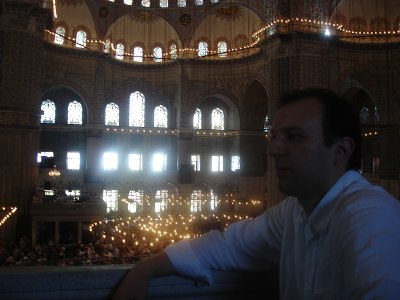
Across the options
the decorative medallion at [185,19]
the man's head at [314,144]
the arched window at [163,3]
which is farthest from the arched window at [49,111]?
the man's head at [314,144]

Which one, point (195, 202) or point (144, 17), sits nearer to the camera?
point (195, 202)

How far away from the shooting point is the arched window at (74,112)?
89.5 feet

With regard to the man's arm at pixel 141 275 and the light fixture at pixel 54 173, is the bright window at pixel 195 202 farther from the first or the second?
the man's arm at pixel 141 275

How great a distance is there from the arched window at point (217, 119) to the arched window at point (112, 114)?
20.4 feet

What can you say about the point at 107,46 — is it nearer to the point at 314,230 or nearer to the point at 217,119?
the point at 217,119

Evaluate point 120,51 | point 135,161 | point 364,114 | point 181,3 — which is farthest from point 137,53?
point 364,114

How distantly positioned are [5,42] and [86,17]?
11200 millimetres

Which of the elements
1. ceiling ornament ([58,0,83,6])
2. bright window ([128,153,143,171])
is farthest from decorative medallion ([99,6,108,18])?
bright window ([128,153,143,171])

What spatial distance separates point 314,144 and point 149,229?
15.0 meters

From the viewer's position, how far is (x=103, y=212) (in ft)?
64.4

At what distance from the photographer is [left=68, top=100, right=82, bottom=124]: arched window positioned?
27266 mm

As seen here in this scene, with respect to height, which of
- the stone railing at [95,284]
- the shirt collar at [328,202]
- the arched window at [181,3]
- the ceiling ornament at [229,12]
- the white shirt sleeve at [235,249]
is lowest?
the stone railing at [95,284]

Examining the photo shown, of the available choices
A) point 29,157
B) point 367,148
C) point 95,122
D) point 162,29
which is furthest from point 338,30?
point 29,157

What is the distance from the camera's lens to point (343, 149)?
169 cm
